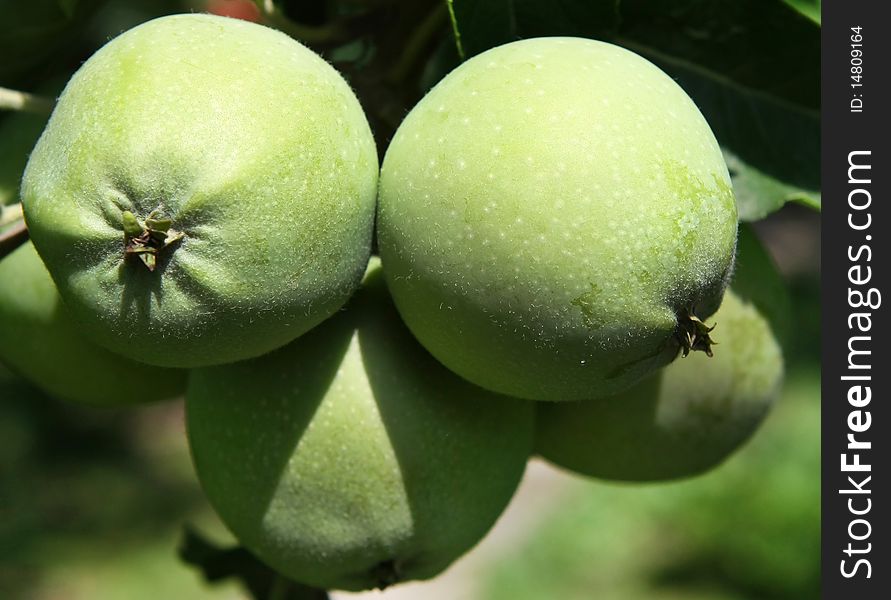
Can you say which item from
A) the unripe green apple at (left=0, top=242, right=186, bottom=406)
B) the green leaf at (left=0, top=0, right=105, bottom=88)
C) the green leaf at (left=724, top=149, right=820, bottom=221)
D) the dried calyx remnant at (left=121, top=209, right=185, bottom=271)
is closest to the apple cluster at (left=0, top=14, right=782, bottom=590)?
the dried calyx remnant at (left=121, top=209, right=185, bottom=271)

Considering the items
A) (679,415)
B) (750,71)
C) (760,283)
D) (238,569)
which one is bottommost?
(238,569)

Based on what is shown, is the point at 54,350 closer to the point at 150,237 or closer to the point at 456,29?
the point at 150,237

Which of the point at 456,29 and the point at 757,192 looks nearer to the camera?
the point at 456,29

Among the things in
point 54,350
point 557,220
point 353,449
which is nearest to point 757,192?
point 557,220

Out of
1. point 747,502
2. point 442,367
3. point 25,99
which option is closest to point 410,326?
point 442,367

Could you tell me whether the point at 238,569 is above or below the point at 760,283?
below

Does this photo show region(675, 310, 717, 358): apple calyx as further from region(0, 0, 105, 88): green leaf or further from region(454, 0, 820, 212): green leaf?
region(0, 0, 105, 88): green leaf

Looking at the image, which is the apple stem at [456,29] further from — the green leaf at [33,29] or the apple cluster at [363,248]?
the green leaf at [33,29]
